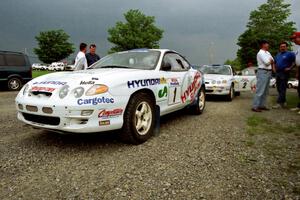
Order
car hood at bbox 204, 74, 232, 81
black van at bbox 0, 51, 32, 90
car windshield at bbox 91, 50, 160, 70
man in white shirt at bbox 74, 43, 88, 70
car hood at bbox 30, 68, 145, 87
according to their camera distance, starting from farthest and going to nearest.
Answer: black van at bbox 0, 51, 32, 90 < car hood at bbox 204, 74, 232, 81 < man in white shirt at bbox 74, 43, 88, 70 < car windshield at bbox 91, 50, 160, 70 < car hood at bbox 30, 68, 145, 87

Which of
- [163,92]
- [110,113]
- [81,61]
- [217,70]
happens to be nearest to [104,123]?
[110,113]

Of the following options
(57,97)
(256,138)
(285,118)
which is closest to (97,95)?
(57,97)

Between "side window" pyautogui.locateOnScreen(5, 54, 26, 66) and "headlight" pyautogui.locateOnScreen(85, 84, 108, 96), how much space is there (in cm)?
995

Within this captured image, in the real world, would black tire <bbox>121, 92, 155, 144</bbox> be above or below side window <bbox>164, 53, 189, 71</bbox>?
below

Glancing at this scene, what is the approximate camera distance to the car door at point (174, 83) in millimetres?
4159

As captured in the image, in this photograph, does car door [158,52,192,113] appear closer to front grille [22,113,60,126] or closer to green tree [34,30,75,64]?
front grille [22,113,60,126]

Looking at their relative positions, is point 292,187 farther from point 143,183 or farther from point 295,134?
point 295,134

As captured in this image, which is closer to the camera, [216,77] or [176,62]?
[176,62]

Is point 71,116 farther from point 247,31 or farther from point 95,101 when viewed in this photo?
point 247,31

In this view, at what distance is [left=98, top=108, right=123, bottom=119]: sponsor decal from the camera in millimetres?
3024

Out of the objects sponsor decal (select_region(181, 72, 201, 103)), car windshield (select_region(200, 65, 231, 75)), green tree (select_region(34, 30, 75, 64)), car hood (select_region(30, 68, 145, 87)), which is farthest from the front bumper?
green tree (select_region(34, 30, 75, 64))

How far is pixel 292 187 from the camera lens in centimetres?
234

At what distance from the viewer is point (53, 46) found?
163 ft

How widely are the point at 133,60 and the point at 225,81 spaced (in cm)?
548
